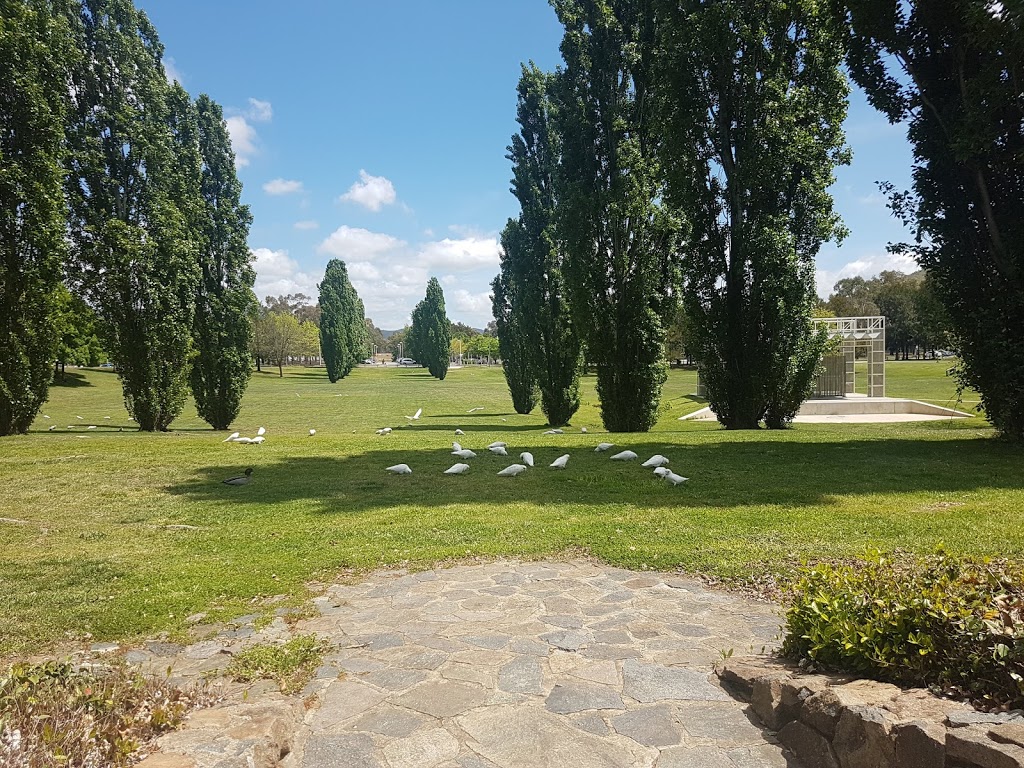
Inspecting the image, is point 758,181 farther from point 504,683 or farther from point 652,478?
point 504,683

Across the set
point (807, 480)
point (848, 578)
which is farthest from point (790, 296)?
point (848, 578)

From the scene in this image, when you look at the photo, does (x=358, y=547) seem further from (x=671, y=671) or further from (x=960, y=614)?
(x=960, y=614)

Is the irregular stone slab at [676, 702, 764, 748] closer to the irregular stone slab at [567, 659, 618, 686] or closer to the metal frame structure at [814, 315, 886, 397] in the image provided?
the irregular stone slab at [567, 659, 618, 686]

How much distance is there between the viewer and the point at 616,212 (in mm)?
17031

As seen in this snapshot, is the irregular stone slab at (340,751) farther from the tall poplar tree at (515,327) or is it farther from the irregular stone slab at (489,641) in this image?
the tall poplar tree at (515,327)

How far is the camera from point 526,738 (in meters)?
2.83

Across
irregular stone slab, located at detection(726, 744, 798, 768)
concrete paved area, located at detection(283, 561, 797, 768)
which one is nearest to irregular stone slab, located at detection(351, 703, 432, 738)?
concrete paved area, located at detection(283, 561, 797, 768)

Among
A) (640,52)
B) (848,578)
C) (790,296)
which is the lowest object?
(848,578)

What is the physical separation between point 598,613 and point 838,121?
15216mm

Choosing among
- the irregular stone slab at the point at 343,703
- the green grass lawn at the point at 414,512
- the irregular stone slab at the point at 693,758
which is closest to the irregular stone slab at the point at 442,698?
the irregular stone slab at the point at 343,703

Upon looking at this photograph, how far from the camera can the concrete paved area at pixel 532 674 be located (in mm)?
2748

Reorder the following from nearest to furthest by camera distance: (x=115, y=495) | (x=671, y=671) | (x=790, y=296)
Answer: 1. (x=671, y=671)
2. (x=115, y=495)
3. (x=790, y=296)

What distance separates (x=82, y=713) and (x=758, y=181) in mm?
15604

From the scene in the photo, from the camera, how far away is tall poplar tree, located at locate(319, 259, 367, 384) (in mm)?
61594
